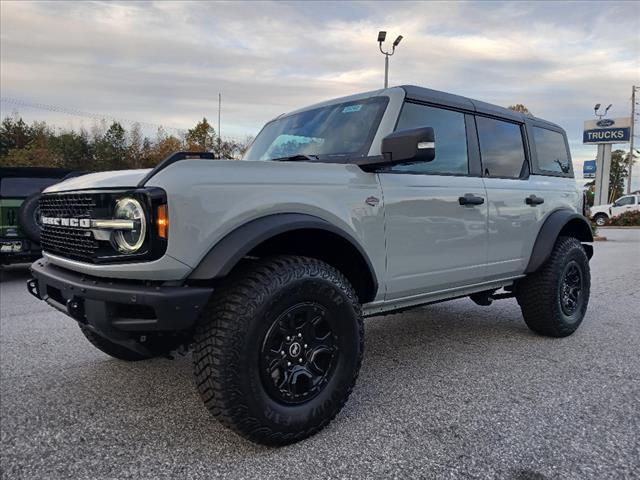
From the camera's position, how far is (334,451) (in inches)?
92.4

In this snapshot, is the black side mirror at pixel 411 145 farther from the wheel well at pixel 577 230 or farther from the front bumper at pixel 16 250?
the front bumper at pixel 16 250

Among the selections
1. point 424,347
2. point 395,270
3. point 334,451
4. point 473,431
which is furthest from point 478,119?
point 334,451

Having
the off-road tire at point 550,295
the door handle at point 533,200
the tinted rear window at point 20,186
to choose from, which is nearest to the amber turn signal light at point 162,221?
the door handle at point 533,200

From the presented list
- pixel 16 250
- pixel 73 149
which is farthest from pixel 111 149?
pixel 16 250

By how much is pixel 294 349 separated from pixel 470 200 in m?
1.74

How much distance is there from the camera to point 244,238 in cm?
223

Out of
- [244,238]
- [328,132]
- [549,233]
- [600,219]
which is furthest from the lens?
[600,219]

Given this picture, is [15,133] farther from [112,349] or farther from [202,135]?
[112,349]

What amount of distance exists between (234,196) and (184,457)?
1.23 m

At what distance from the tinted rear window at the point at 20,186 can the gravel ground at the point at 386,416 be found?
4.62 meters

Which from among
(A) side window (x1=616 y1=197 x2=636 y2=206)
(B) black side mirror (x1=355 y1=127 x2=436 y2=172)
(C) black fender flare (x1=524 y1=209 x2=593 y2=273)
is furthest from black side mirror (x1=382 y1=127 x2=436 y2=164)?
(A) side window (x1=616 y1=197 x2=636 y2=206)

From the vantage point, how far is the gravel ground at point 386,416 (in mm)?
2217

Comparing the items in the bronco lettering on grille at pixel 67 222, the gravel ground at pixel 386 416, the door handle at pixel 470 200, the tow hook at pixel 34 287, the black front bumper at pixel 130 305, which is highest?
the door handle at pixel 470 200

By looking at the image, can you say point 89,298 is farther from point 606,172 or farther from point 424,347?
point 606,172
